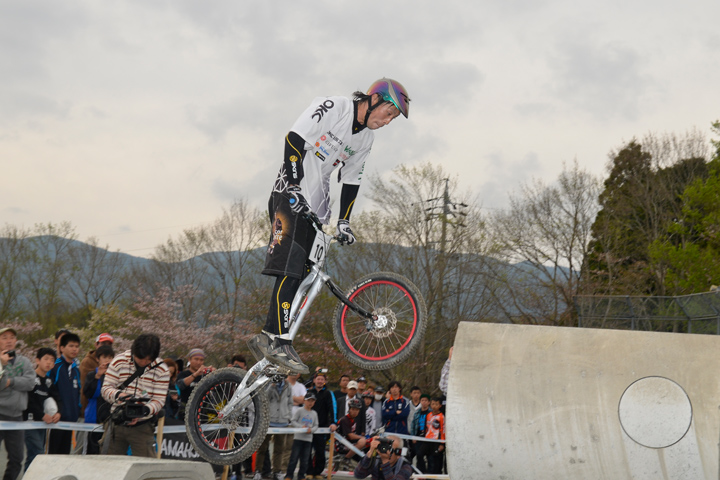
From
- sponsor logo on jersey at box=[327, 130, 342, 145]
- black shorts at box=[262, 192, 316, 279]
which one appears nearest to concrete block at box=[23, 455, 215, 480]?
black shorts at box=[262, 192, 316, 279]

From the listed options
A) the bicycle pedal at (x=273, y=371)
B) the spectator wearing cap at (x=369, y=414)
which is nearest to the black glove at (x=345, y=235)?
the bicycle pedal at (x=273, y=371)

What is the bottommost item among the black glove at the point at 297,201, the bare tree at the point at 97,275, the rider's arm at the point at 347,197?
the black glove at the point at 297,201

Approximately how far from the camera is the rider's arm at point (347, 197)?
6.53 metres

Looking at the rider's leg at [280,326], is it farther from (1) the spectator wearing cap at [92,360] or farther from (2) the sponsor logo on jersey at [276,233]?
(1) the spectator wearing cap at [92,360]

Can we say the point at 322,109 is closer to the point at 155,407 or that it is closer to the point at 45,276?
the point at 155,407

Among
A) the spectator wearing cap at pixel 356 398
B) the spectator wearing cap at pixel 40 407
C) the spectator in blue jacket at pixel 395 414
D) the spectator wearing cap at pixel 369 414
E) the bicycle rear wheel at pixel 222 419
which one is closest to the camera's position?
the bicycle rear wheel at pixel 222 419

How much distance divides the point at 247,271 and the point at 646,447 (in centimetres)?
3416

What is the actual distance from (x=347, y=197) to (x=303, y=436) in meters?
6.95

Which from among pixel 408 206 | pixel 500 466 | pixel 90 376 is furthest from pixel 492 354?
pixel 408 206

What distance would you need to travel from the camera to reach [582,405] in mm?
7812

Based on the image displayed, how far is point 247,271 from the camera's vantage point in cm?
4009

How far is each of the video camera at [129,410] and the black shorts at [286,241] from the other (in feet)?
8.06

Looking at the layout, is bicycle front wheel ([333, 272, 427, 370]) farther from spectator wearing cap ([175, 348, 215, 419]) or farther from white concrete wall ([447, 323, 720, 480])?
spectator wearing cap ([175, 348, 215, 419])

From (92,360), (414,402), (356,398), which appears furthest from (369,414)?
(92,360)
